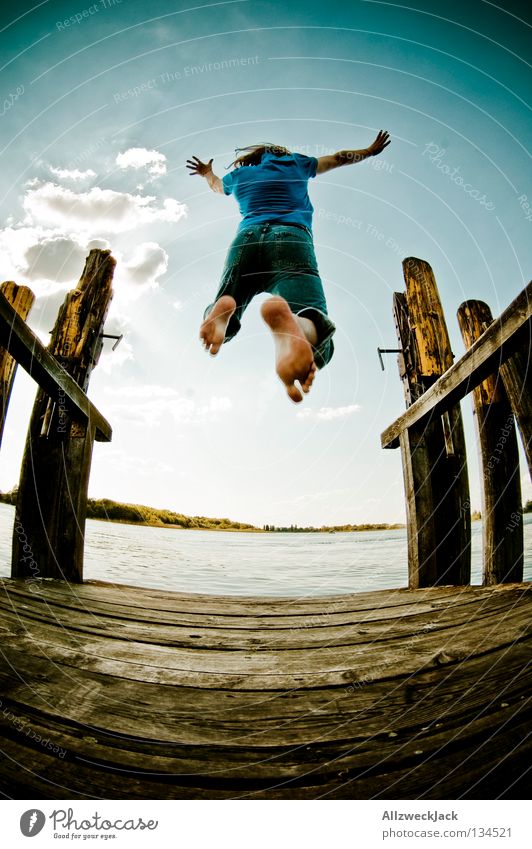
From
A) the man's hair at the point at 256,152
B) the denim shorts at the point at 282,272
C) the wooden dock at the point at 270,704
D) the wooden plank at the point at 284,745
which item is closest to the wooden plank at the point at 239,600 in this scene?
the wooden dock at the point at 270,704

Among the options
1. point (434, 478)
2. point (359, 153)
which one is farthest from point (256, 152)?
point (434, 478)

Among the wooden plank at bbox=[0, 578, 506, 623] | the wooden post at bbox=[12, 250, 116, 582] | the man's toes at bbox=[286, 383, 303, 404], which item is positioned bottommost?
the wooden plank at bbox=[0, 578, 506, 623]

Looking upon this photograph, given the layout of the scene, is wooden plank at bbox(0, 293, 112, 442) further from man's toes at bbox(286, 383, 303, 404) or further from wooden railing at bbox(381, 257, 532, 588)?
wooden railing at bbox(381, 257, 532, 588)

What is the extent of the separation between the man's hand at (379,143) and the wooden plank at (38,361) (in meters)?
3.44

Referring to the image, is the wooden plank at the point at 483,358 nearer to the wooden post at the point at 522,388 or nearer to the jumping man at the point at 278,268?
the wooden post at the point at 522,388

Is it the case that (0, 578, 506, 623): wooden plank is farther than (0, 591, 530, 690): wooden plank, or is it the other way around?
(0, 578, 506, 623): wooden plank

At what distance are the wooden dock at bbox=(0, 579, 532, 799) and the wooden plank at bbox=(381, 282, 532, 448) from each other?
1250 mm

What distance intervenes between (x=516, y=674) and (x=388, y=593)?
1696mm

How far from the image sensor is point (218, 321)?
276cm

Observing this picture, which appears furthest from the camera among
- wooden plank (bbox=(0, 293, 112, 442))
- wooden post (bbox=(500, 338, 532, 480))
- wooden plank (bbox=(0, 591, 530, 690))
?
wooden plank (bbox=(0, 293, 112, 442))

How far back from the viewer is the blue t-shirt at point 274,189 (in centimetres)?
300

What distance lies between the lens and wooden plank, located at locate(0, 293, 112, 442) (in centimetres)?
216

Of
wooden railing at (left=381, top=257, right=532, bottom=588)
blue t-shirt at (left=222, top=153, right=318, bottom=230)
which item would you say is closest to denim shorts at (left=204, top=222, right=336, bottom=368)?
blue t-shirt at (left=222, top=153, right=318, bottom=230)

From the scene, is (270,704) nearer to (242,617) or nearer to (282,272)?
(242,617)
